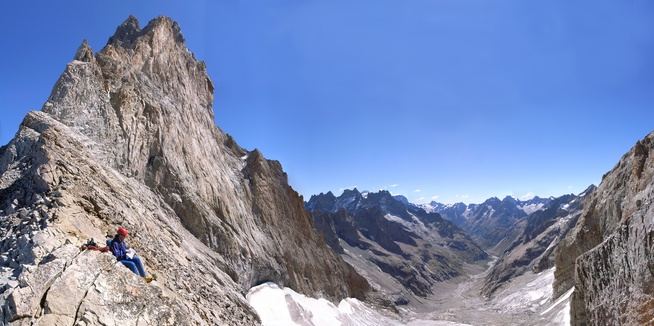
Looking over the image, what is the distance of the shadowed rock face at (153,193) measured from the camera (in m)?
13.6

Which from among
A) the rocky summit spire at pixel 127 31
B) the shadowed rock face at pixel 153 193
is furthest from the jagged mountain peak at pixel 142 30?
the shadowed rock face at pixel 153 193

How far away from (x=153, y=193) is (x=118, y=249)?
2368 cm

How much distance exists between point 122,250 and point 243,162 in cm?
4954

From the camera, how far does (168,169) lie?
1480 inches

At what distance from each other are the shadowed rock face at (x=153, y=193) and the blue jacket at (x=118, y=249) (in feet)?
3.68

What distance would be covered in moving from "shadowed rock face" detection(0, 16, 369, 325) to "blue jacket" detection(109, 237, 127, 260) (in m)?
1.12

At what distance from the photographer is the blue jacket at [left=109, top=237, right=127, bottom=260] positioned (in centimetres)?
1282

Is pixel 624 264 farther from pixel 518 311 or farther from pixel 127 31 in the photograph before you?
pixel 518 311

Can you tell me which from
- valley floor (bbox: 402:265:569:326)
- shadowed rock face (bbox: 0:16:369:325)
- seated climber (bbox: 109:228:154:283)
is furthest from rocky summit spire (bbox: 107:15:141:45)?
valley floor (bbox: 402:265:569:326)

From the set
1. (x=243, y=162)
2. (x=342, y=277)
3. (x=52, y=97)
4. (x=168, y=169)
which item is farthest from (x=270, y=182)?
(x=52, y=97)

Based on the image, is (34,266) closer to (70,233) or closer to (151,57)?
(70,233)

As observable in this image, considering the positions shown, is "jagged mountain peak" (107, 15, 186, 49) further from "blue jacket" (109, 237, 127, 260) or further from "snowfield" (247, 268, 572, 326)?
"blue jacket" (109, 237, 127, 260)

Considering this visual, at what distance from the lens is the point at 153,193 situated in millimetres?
34812

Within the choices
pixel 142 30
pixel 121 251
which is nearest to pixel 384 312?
pixel 142 30
